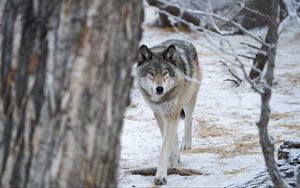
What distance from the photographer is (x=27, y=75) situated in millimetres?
2514

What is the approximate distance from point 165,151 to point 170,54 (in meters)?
1.04

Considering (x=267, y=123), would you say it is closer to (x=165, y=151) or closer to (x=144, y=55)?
(x=165, y=151)

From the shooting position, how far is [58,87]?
249 cm

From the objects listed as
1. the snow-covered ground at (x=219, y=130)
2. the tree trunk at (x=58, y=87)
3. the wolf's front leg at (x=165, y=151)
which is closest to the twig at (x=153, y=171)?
the snow-covered ground at (x=219, y=130)

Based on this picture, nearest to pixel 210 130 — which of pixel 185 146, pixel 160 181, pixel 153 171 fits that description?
pixel 185 146

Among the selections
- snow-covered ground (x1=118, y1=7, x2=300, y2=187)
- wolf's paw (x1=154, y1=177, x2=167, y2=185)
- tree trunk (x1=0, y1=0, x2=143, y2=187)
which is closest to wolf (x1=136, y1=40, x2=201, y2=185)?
wolf's paw (x1=154, y1=177, x2=167, y2=185)

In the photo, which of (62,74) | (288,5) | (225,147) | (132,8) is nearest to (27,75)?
(62,74)

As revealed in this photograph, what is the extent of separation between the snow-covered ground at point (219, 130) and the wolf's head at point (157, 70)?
0.63 meters

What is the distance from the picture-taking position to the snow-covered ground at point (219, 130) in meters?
5.96

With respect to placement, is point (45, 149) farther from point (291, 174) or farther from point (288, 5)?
point (291, 174)

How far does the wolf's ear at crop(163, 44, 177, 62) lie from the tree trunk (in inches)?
147

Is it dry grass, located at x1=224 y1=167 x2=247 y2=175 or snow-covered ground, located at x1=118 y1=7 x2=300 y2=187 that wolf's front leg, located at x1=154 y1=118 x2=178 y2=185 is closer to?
snow-covered ground, located at x1=118 y1=7 x2=300 y2=187

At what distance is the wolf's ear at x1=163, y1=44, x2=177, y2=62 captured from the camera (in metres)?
6.32

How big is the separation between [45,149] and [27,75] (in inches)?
12.3
